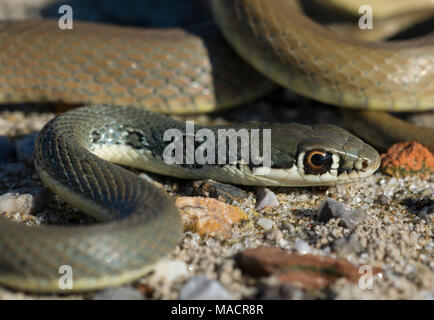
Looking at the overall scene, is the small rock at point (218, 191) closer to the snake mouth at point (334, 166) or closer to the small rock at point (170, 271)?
the snake mouth at point (334, 166)

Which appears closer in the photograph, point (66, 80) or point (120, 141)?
point (120, 141)

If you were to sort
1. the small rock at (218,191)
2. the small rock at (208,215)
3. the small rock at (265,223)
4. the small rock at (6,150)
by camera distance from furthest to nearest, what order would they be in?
the small rock at (6,150) → the small rock at (218,191) → the small rock at (265,223) → the small rock at (208,215)

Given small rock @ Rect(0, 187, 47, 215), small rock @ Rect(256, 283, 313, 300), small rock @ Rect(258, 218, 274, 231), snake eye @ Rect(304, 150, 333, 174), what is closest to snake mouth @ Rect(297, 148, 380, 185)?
snake eye @ Rect(304, 150, 333, 174)

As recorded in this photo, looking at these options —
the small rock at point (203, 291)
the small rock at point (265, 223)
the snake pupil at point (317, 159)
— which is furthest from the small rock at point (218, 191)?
the small rock at point (203, 291)

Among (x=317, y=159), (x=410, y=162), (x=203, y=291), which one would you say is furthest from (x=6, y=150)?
(x=410, y=162)
